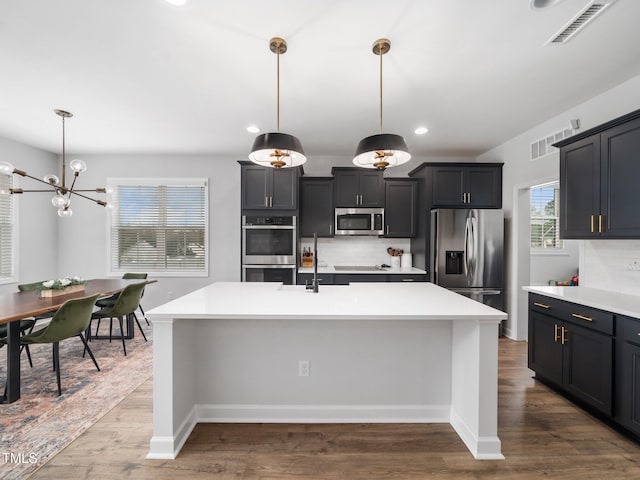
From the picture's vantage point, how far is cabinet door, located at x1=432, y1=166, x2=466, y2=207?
4.22m

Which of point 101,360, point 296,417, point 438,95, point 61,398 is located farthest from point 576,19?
point 101,360

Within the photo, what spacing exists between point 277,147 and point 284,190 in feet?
7.73

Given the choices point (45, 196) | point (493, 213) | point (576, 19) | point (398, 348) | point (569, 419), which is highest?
point (576, 19)

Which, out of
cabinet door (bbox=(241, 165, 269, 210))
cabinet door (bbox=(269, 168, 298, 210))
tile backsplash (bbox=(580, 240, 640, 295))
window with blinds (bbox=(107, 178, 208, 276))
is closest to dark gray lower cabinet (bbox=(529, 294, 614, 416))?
tile backsplash (bbox=(580, 240, 640, 295))

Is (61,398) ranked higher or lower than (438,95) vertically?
lower

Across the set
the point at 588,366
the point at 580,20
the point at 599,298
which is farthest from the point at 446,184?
the point at 588,366

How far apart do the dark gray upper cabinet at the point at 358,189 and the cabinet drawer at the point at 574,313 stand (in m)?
2.30

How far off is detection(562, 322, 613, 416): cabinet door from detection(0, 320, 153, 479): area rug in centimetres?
354

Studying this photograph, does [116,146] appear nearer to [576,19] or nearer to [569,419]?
[576,19]

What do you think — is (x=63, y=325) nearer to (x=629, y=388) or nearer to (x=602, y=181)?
(x=629, y=388)

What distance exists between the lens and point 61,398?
7.98ft

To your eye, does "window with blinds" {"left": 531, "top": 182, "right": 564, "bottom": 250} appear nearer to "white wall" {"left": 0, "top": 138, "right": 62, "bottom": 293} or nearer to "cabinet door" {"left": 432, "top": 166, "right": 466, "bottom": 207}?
"cabinet door" {"left": 432, "top": 166, "right": 466, "bottom": 207}

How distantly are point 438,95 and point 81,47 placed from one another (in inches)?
114

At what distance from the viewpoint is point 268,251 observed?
4.20 metres
